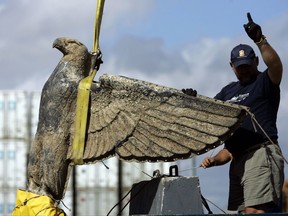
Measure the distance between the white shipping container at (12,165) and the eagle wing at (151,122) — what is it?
42.5ft

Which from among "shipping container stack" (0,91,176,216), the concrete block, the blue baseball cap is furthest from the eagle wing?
"shipping container stack" (0,91,176,216)

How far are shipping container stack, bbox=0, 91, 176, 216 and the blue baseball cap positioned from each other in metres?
12.0

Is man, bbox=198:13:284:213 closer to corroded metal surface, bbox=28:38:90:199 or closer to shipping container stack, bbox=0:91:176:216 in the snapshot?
corroded metal surface, bbox=28:38:90:199

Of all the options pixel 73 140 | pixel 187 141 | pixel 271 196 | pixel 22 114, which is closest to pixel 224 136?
pixel 187 141

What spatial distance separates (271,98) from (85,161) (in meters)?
1.61

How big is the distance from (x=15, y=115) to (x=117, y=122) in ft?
42.5

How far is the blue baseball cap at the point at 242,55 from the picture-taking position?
791cm

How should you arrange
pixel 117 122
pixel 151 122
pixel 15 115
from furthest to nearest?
pixel 15 115
pixel 117 122
pixel 151 122

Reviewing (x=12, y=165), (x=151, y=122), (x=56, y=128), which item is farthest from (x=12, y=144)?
(x=151, y=122)

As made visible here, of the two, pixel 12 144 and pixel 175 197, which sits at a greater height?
pixel 12 144

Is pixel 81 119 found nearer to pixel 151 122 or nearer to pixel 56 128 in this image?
pixel 56 128

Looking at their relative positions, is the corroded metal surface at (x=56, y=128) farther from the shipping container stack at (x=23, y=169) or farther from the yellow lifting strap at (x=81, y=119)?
the shipping container stack at (x=23, y=169)

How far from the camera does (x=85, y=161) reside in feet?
24.5

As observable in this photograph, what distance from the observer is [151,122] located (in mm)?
7301
